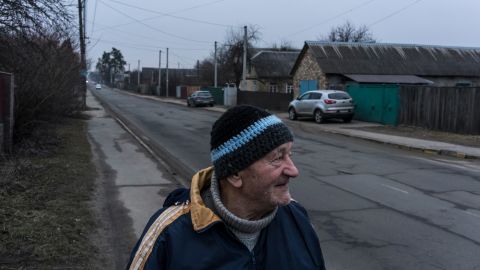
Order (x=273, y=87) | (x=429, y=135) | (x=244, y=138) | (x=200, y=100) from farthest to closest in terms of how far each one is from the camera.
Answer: (x=273, y=87) < (x=200, y=100) < (x=429, y=135) < (x=244, y=138)

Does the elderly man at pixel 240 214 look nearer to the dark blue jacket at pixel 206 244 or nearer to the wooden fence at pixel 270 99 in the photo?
the dark blue jacket at pixel 206 244

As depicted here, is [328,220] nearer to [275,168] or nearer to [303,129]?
[275,168]

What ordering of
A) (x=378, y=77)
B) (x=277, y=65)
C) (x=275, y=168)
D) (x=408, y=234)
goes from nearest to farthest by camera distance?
(x=275, y=168), (x=408, y=234), (x=378, y=77), (x=277, y=65)

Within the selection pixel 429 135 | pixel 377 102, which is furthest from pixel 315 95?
pixel 429 135

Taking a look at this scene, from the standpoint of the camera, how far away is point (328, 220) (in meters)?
7.32

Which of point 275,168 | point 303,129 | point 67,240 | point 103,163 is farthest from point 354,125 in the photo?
point 275,168

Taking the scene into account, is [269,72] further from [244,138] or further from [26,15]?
[244,138]

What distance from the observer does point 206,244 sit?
1749 millimetres

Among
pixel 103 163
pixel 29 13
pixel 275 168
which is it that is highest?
pixel 29 13

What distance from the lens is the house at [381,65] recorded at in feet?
118

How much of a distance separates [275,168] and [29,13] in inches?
429

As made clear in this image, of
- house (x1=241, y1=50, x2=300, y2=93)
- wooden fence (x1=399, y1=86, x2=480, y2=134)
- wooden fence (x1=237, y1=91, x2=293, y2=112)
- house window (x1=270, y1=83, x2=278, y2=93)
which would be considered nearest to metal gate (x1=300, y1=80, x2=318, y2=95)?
wooden fence (x1=237, y1=91, x2=293, y2=112)

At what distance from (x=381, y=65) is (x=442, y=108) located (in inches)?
664

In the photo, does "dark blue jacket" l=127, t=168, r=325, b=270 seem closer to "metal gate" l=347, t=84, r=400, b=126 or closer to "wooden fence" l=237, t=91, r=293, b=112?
"metal gate" l=347, t=84, r=400, b=126
